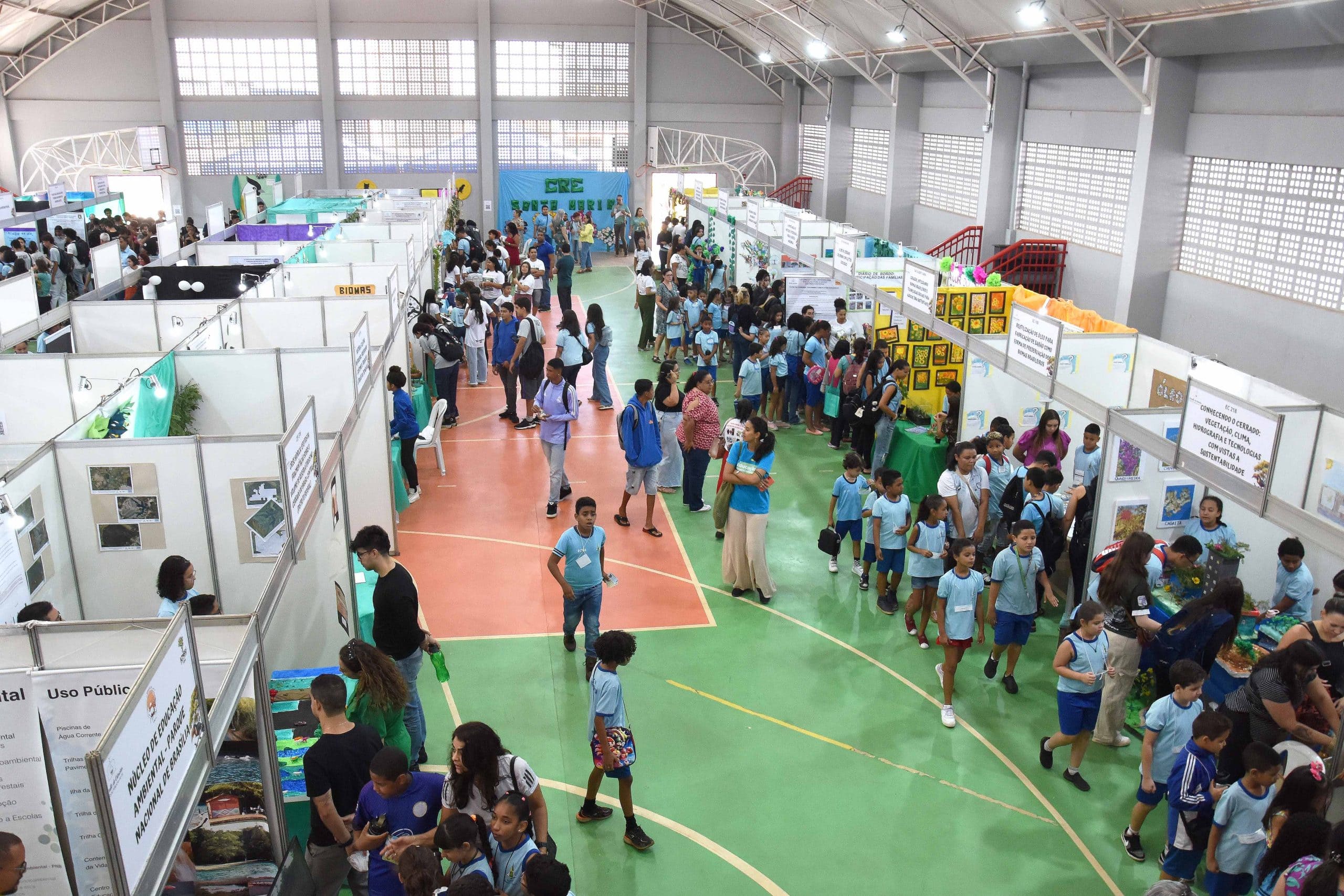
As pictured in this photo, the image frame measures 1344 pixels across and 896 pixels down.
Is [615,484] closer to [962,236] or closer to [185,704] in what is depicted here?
[185,704]

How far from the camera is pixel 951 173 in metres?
21.4

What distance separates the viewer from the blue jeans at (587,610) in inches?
284

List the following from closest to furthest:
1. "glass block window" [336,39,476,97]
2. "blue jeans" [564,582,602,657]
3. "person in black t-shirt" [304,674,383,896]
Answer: "person in black t-shirt" [304,674,383,896] → "blue jeans" [564,582,602,657] → "glass block window" [336,39,476,97]

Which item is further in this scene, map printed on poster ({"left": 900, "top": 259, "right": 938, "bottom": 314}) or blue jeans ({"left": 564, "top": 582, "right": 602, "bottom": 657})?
map printed on poster ({"left": 900, "top": 259, "right": 938, "bottom": 314})

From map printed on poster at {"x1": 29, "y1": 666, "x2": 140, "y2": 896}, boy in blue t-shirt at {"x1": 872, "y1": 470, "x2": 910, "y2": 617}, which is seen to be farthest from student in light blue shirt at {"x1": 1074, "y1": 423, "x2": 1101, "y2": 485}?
map printed on poster at {"x1": 29, "y1": 666, "x2": 140, "y2": 896}

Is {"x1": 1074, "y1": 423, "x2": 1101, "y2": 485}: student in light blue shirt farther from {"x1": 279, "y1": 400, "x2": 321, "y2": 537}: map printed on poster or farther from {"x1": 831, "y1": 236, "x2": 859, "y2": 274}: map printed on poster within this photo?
{"x1": 279, "y1": 400, "x2": 321, "y2": 537}: map printed on poster

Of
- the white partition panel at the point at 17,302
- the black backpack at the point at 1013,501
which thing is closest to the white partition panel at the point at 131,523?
the black backpack at the point at 1013,501

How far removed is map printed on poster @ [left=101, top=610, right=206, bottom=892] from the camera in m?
2.89

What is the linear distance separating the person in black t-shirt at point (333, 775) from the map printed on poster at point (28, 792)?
113cm

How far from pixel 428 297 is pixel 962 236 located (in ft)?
33.9

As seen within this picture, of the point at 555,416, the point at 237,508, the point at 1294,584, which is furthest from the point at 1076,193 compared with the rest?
the point at 237,508

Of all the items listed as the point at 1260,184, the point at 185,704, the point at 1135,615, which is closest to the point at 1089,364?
the point at 1135,615

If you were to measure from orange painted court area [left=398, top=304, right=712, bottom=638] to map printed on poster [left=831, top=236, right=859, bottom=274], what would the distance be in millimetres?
3605

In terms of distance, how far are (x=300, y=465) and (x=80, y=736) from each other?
2.37 meters
